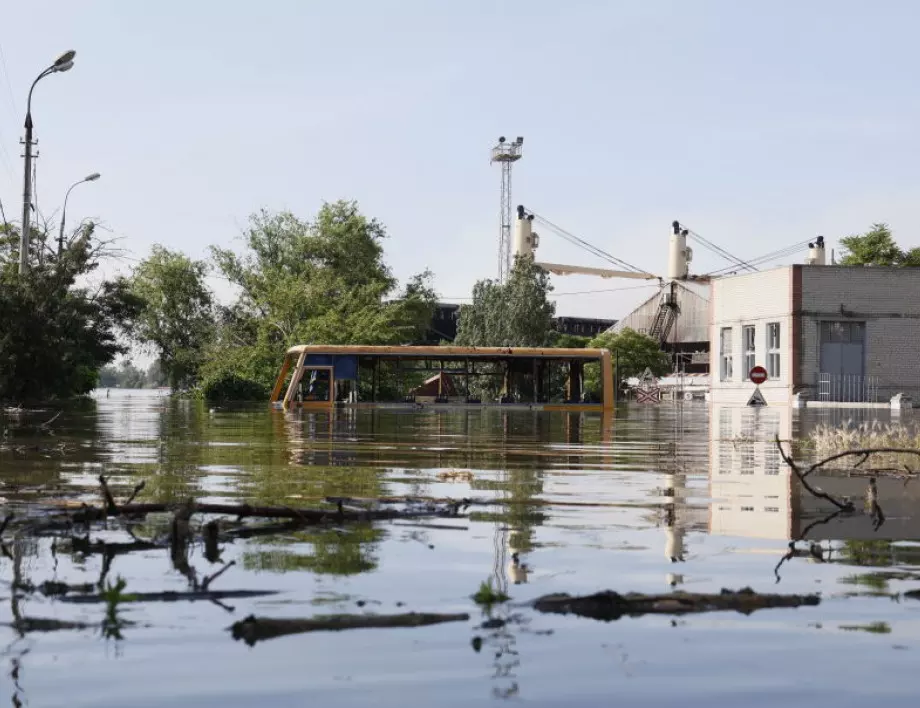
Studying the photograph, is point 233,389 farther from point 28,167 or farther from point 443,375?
point 28,167

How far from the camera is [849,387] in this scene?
63.2m

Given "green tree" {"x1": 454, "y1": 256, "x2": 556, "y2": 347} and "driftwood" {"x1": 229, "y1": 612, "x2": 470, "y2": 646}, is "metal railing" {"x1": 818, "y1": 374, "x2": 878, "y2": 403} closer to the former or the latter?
"green tree" {"x1": 454, "y1": 256, "x2": 556, "y2": 347}

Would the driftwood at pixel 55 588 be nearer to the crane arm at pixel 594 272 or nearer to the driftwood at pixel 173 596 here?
the driftwood at pixel 173 596

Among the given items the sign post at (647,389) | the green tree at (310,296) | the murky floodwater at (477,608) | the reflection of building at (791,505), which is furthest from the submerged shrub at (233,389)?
the murky floodwater at (477,608)

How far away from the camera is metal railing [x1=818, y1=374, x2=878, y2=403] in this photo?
6291 centimetres

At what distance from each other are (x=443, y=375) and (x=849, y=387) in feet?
69.7

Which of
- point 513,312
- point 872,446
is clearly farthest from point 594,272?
point 872,446

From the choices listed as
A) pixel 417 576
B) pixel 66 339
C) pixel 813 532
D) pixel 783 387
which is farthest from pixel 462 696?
pixel 783 387

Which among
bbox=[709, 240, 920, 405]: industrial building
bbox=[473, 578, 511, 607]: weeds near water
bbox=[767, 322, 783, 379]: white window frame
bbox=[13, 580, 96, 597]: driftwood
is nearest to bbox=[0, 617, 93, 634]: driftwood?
bbox=[13, 580, 96, 597]: driftwood

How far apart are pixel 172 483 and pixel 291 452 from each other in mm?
Answer: 5352

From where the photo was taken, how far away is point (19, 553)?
6.17 metres

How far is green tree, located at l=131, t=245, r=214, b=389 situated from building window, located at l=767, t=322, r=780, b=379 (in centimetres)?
4468

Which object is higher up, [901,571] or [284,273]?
[284,273]

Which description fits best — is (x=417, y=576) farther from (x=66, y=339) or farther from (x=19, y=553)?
(x=66, y=339)
